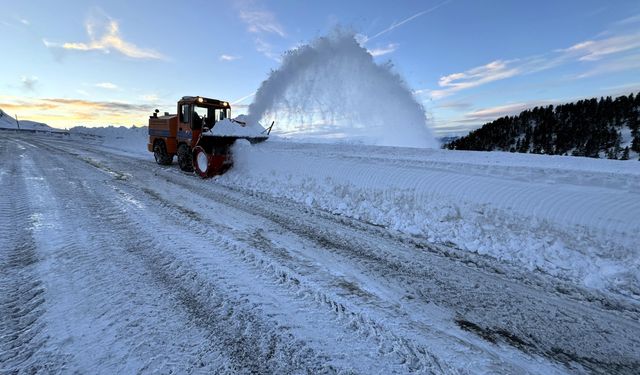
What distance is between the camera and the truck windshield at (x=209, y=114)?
41.7 feet

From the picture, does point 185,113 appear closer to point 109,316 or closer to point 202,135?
point 202,135

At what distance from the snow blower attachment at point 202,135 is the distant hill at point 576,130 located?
1084 cm

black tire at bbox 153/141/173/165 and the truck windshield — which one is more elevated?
the truck windshield

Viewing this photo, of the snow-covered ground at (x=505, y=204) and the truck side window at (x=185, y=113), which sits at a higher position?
the truck side window at (x=185, y=113)

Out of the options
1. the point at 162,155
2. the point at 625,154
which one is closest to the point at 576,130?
the point at 625,154

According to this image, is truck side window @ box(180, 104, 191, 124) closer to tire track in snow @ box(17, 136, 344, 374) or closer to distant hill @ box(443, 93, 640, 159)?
tire track in snow @ box(17, 136, 344, 374)

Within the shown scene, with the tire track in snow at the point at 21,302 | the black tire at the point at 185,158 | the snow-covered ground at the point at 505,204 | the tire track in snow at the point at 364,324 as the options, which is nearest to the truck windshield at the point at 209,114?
the black tire at the point at 185,158

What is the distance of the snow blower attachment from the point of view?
11.6 metres

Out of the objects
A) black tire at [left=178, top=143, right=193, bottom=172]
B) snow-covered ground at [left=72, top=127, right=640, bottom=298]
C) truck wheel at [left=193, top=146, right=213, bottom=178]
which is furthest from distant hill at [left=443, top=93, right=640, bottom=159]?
black tire at [left=178, top=143, right=193, bottom=172]

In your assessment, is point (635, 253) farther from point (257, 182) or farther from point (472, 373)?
point (257, 182)

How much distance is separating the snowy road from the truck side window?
7.97m

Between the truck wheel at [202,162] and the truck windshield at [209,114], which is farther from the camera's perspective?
the truck windshield at [209,114]

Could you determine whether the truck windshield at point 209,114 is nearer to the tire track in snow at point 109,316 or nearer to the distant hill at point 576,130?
the tire track in snow at point 109,316

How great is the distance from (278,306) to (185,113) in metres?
11.8
